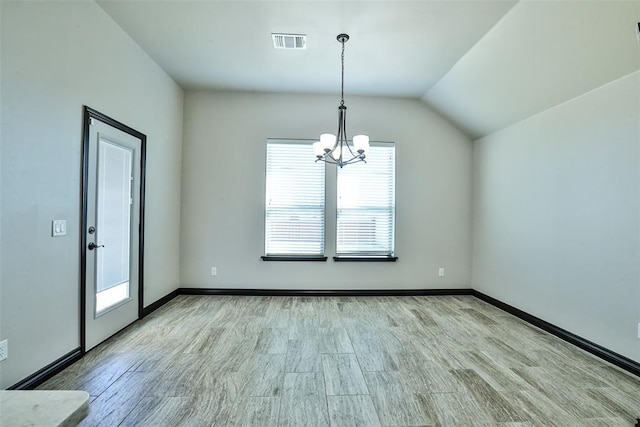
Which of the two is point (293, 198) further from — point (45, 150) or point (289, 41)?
point (45, 150)

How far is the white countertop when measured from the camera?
3.35 ft

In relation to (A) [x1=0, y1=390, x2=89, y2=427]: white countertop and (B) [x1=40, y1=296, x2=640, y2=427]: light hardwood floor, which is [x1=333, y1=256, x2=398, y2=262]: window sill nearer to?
(B) [x1=40, y1=296, x2=640, y2=427]: light hardwood floor

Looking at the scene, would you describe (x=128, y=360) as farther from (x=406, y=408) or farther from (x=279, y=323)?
(x=406, y=408)

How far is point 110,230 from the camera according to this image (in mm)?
2939

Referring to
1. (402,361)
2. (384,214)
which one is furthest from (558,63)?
(402,361)

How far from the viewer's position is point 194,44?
128 inches

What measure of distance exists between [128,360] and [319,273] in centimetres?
261

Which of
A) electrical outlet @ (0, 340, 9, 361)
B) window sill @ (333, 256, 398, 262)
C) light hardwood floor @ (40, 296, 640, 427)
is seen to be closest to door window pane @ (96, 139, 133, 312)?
light hardwood floor @ (40, 296, 640, 427)

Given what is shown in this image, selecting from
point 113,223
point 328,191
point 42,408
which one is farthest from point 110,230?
point 328,191

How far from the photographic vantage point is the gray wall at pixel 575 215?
8.27ft

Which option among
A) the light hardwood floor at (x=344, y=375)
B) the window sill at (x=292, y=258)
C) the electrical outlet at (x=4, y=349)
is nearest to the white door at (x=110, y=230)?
the light hardwood floor at (x=344, y=375)

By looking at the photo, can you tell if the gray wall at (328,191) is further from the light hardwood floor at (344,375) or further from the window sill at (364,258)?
the light hardwood floor at (344,375)

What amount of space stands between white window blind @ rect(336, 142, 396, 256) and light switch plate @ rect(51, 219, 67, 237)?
3.20 metres

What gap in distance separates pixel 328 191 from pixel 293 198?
0.54 metres
